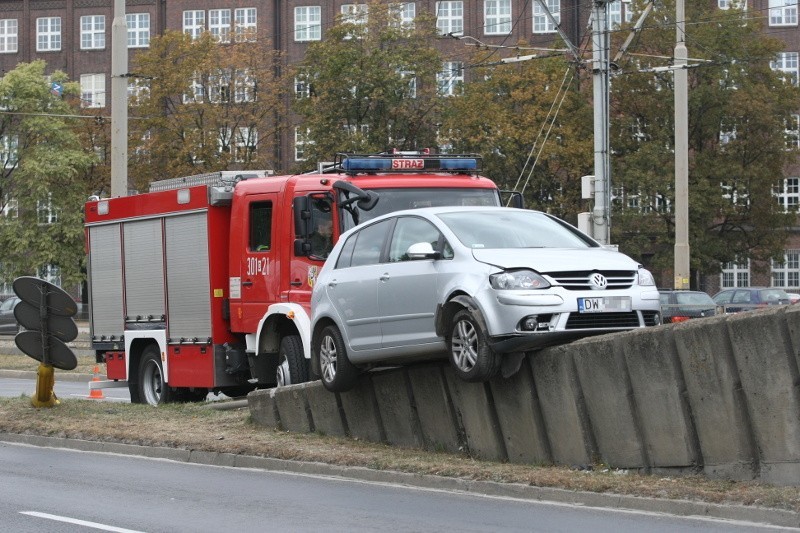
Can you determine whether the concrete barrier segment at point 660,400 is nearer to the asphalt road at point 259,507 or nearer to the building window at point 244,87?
the asphalt road at point 259,507

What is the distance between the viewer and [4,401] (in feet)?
63.9

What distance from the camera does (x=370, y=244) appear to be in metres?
14.1

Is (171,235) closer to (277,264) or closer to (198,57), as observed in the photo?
(277,264)

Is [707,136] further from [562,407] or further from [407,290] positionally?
[562,407]

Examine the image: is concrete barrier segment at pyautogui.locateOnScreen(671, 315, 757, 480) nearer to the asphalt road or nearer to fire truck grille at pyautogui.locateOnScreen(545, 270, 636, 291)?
the asphalt road

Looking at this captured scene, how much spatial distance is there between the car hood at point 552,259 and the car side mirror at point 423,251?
391mm

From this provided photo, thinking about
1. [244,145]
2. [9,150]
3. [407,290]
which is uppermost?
[9,150]

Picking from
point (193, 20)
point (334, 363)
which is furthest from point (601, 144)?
point (193, 20)

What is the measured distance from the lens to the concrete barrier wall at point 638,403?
10031mm

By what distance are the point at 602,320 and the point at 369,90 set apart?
146ft

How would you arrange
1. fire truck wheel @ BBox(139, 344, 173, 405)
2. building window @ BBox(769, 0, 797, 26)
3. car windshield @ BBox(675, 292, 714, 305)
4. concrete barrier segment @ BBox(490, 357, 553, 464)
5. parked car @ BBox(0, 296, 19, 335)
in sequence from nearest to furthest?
concrete barrier segment @ BBox(490, 357, 553, 464), fire truck wheel @ BBox(139, 344, 173, 405), car windshield @ BBox(675, 292, 714, 305), parked car @ BBox(0, 296, 19, 335), building window @ BBox(769, 0, 797, 26)

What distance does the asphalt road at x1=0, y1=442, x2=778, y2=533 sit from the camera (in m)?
9.73

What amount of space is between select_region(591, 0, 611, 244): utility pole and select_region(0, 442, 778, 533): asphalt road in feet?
40.3

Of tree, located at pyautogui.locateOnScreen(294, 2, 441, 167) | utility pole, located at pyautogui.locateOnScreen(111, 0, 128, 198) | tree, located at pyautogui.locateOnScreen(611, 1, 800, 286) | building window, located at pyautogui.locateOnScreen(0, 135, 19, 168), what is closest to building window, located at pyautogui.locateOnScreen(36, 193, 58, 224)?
building window, located at pyautogui.locateOnScreen(0, 135, 19, 168)
